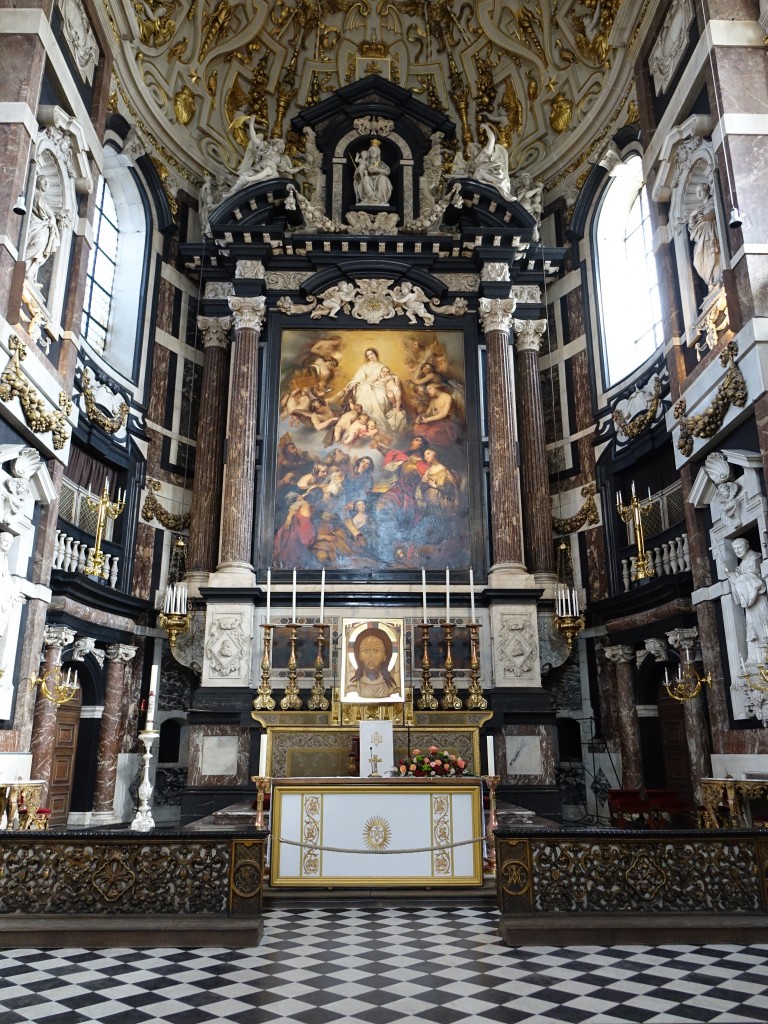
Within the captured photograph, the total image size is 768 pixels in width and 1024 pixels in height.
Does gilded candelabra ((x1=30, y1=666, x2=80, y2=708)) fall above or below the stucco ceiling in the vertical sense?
below

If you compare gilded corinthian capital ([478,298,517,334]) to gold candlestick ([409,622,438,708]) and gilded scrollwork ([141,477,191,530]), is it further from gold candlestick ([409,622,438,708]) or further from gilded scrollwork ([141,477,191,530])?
gilded scrollwork ([141,477,191,530])

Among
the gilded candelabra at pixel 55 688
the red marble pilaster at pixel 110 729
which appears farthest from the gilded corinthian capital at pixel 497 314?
the gilded candelabra at pixel 55 688

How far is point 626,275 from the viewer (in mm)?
14203

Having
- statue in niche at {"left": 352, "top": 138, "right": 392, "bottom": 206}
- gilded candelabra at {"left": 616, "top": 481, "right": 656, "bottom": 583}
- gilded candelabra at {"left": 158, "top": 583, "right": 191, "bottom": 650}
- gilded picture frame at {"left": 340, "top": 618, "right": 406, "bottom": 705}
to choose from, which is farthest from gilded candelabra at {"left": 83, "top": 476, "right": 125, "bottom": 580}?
gilded candelabra at {"left": 616, "top": 481, "right": 656, "bottom": 583}

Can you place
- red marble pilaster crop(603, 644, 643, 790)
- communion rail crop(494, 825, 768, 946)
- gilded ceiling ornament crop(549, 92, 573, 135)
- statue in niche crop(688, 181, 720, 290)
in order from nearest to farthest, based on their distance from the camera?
communion rail crop(494, 825, 768, 946), statue in niche crop(688, 181, 720, 290), red marble pilaster crop(603, 644, 643, 790), gilded ceiling ornament crop(549, 92, 573, 135)

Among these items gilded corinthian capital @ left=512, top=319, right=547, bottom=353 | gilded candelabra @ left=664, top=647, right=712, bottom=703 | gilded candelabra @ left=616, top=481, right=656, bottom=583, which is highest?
gilded corinthian capital @ left=512, top=319, right=547, bottom=353

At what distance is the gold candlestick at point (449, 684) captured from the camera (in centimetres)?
1170

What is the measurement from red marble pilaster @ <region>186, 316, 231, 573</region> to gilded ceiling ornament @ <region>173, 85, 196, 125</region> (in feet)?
13.2

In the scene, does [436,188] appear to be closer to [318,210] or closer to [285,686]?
[318,210]

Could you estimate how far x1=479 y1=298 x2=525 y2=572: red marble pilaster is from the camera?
42.5ft

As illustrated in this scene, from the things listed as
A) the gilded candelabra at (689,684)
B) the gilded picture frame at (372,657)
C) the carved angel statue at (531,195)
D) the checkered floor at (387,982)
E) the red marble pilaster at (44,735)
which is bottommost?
the checkered floor at (387,982)

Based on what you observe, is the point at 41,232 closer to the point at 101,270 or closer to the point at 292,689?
the point at 101,270

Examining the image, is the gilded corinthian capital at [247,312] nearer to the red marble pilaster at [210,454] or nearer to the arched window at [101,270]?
Result: the red marble pilaster at [210,454]

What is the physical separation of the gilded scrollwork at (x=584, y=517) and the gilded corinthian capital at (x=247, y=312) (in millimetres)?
6148
